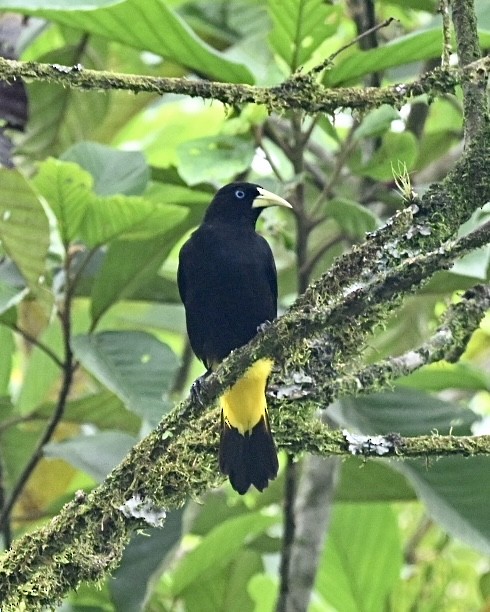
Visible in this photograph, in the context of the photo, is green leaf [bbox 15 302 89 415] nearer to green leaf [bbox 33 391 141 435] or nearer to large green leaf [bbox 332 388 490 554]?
green leaf [bbox 33 391 141 435]

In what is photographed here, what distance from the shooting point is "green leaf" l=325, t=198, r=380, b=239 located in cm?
286

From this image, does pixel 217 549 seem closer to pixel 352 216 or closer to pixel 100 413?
pixel 100 413

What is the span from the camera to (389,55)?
2785 mm

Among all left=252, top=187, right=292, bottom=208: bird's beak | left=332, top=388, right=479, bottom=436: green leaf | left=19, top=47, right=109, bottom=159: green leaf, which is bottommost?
left=332, top=388, right=479, bottom=436: green leaf

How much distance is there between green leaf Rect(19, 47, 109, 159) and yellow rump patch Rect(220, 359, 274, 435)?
4.87 feet

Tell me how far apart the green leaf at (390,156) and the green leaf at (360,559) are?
1035mm

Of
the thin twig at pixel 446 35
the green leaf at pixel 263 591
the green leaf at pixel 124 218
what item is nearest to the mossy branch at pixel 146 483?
the thin twig at pixel 446 35

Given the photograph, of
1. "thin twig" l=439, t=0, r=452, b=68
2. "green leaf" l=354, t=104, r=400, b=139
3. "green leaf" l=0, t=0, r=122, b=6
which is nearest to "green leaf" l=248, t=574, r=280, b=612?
"green leaf" l=354, t=104, r=400, b=139

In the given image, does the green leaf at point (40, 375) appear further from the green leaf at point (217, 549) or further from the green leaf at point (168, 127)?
the green leaf at point (168, 127)

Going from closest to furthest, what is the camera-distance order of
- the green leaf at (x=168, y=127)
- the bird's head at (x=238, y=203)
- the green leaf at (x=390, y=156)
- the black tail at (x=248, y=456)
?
the black tail at (x=248, y=456), the green leaf at (x=390, y=156), the bird's head at (x=238, y=203), the green leaf at (x=168, y=127)

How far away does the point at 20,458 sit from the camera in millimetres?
3363

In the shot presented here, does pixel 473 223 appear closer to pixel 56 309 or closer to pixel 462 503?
pixel 462 503

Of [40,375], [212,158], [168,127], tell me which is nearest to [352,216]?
[212,158]

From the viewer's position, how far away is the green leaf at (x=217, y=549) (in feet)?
9.66
